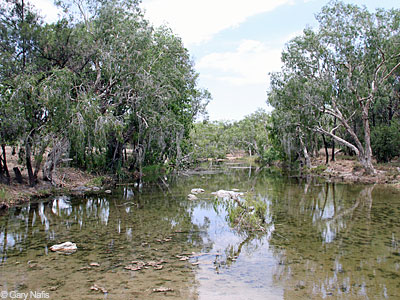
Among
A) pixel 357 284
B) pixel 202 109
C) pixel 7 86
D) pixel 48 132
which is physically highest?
pixel 202 109

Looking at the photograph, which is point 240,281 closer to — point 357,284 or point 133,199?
point 357,284

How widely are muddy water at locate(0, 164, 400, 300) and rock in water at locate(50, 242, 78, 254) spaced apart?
8.7 inches

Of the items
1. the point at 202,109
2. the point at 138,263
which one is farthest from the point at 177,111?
the point at 138,263

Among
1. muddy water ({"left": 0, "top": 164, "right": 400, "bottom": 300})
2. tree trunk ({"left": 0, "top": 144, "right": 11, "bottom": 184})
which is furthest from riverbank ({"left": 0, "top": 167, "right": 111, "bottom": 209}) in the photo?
muddy water ({"left": 0, "top": 164, "right": 400, "bottom": 300})

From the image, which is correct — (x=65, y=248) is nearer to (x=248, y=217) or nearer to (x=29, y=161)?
(x=248, y=217)

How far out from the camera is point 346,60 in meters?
24.2

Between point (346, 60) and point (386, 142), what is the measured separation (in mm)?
8307

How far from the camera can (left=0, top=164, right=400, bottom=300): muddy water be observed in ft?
17.8

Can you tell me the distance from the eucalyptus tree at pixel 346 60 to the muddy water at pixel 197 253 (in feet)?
43.1

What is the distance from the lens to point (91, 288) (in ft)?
17.5

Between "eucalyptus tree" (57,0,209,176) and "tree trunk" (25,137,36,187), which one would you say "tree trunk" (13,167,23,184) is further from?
"eucalyptus tree" (57,0,209,176)

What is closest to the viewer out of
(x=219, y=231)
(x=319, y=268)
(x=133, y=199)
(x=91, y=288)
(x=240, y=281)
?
(x=91, y=288)

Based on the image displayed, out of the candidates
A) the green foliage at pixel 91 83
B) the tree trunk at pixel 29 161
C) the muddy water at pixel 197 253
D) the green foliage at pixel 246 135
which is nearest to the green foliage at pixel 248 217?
the muddy water at pixel 197 253

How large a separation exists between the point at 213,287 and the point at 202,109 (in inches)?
1402
